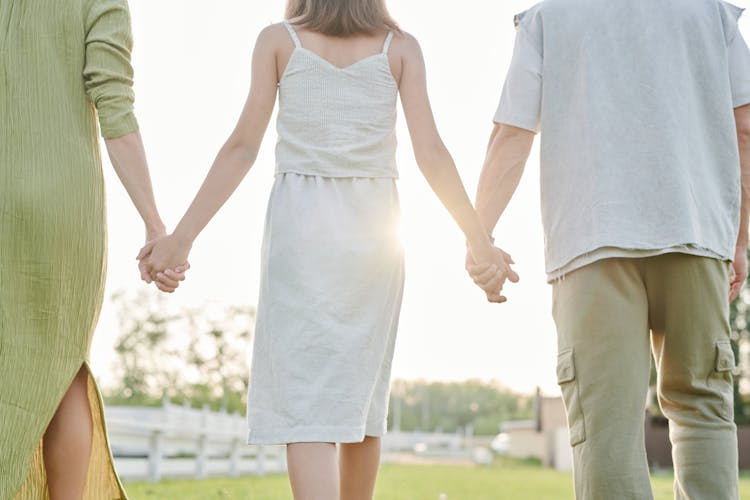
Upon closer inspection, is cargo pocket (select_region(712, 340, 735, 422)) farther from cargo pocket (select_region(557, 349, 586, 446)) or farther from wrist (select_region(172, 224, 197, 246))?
wrist (select_region(172, 224, 197, 246))

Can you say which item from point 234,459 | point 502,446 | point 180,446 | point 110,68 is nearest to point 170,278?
point 110,68

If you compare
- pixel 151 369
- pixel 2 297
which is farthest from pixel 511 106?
pixel 151 369

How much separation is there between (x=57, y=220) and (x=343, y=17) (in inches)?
46.8

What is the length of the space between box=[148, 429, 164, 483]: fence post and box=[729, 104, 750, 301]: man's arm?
40.2 feet

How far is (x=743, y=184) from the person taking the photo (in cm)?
372

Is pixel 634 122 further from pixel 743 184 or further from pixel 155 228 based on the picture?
pixel 155 228

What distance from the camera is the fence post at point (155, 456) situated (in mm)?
15000

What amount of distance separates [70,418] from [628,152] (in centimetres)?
199

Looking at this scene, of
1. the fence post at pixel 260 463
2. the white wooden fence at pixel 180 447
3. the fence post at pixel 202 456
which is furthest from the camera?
the fence post at pixel 260 463

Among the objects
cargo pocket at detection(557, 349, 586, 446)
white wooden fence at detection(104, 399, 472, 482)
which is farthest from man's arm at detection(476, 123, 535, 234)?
white wooden fence at detection(104, 399, 472, 482)

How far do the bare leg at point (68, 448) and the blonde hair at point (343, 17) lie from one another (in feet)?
4.85

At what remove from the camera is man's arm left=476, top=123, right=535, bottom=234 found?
3.70m

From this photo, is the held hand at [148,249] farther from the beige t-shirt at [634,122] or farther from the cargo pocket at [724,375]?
the cargo pocket at [724,375]

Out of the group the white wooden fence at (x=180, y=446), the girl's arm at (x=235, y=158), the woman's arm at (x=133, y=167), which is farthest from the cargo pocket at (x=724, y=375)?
the white wooden fence at (x=180, y=446)
